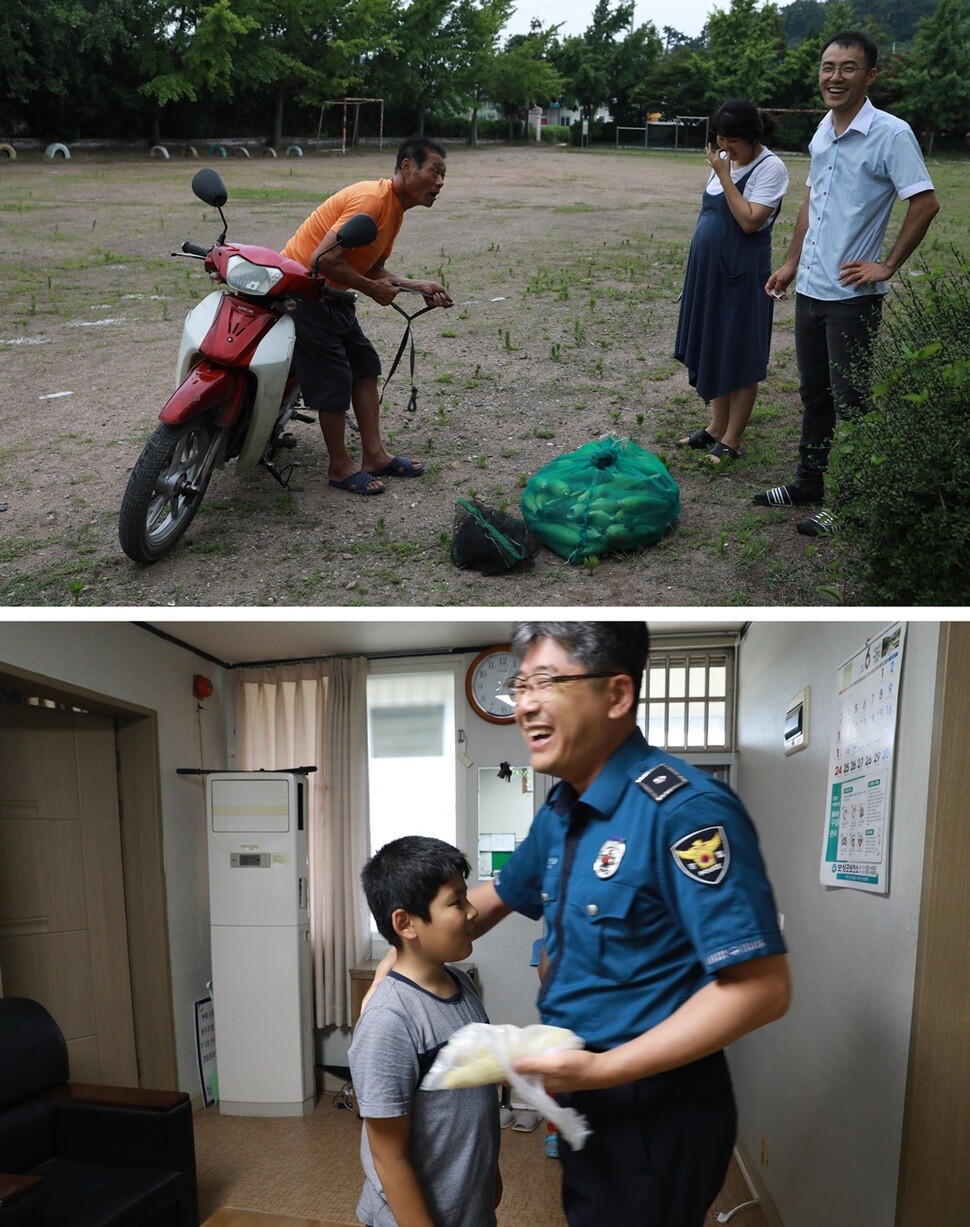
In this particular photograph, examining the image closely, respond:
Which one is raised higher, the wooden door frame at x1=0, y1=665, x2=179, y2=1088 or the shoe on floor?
the shoe on floor

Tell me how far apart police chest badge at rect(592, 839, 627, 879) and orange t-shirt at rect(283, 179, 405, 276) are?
7.18ft

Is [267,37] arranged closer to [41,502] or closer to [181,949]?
[41,502]

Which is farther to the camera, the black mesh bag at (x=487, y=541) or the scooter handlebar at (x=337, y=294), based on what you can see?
the scooter handlebar at (x=337, y=294)

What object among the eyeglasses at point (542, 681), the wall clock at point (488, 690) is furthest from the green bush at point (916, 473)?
the wall clock at point (488, 690)

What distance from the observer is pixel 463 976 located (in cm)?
135

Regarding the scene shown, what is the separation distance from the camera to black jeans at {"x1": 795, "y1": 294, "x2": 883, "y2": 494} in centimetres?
258

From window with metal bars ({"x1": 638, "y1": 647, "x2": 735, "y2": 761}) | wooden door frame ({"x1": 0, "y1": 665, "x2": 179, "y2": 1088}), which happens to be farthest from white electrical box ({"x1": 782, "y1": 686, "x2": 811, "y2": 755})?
wooden door frame ({"x1": 0, "y1": 665, "x2": 179, "y2": 1088})

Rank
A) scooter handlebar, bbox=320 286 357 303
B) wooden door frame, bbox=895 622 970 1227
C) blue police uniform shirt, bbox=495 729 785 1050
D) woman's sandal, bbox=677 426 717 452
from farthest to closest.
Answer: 1. woman's sandal, bbox=677 426 717 452
2. scooter handlebar, bbox=320 286 357 303
3. wooden door frame, bbox=895 622 970 1227
4. blue police uniform shirt, bbox=495 729 785 1050

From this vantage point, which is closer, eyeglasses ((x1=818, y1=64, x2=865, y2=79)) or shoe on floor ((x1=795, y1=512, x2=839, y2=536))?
shoe on floor ((x1=795, y1=512, x2=839, y2=536))

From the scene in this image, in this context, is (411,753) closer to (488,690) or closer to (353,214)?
(488,690)

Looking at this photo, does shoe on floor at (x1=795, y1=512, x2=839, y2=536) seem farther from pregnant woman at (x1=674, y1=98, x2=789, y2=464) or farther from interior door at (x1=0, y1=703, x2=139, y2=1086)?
interior door at (x1=0, y1=703, x2=139, y2=1086)

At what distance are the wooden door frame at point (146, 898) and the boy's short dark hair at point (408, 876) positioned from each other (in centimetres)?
268

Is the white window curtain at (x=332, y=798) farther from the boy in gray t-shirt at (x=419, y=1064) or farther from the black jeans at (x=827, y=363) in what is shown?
the boy in gray t-shirt at (x=419, y=1064)

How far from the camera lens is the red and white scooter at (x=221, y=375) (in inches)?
100
